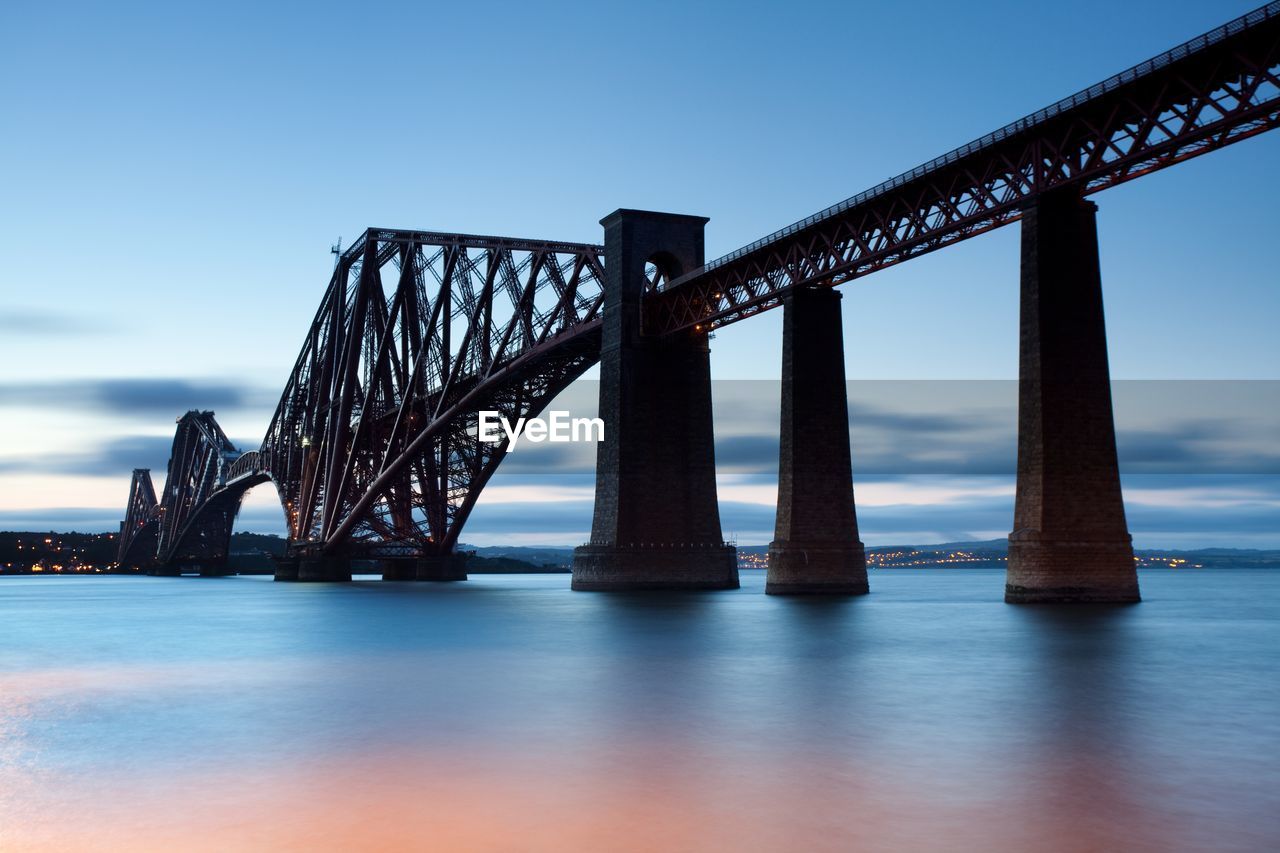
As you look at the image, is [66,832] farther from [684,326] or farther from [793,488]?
[684,326]

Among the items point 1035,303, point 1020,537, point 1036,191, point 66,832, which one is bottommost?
point 66,832

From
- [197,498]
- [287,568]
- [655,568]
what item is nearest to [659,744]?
[655,568]

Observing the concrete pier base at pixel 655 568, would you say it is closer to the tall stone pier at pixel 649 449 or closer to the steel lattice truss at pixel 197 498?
the tall stone pier at pixel 649 449

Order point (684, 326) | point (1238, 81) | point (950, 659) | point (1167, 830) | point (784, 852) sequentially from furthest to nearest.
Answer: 1. point (684, 326)
2. point (1238, 81)
3. point (950, 659)
4. point (1167, 830)
5. point (784, 852)

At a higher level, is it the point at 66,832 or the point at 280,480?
the point at 280,480

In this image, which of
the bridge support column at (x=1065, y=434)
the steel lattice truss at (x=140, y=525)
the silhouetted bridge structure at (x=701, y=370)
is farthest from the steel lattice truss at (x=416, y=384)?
the steel lattice truss at (x=140, y=525)

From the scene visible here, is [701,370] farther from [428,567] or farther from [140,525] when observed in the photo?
[140,525]

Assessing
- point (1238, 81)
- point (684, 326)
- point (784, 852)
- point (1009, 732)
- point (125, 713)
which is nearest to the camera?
point (784, 852)

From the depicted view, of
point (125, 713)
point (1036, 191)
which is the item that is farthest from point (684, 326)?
point (125, 713)

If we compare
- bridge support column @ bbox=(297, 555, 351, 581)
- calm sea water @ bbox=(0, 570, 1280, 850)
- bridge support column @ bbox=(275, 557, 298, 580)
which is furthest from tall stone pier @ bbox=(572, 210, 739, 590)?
bridge support column @ bbox=(275, 557, 298, 580)
